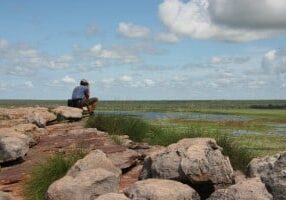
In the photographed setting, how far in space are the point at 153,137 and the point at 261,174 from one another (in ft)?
20.2

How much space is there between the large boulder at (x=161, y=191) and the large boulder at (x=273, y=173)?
5.55ft

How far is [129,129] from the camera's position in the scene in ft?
60.4

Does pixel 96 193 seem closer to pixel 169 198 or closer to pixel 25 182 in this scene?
pixel 169 198

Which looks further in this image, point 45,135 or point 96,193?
point 45,135

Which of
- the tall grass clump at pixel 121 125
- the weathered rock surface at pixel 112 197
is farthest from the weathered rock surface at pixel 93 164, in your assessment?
the tall grass clump at pixel 121 125

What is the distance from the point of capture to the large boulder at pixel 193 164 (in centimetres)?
1190

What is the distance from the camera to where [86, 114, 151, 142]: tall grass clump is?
60.1 ft

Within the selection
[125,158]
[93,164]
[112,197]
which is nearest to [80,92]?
[125,158]

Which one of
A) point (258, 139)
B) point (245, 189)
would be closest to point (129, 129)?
point (245, 189)

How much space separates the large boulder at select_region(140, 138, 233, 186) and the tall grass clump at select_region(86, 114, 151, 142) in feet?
17.9

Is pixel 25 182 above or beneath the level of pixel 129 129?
beneath

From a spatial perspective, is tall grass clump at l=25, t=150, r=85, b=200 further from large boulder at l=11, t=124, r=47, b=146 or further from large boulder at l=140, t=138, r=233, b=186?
large boulder at l=11, t=124, r=47, b=146

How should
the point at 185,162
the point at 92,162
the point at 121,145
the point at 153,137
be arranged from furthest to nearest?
the point at 153,137, the point at 121,145, the point at 92,162, the point at 185,162

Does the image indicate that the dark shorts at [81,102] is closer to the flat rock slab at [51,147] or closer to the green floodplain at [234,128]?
the green floodplain at [234,128]
